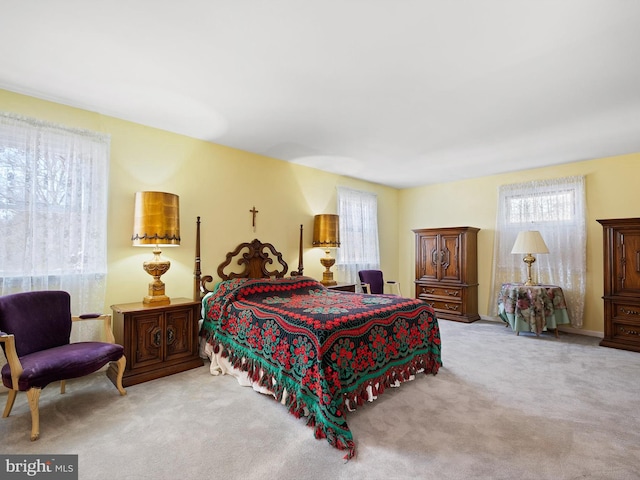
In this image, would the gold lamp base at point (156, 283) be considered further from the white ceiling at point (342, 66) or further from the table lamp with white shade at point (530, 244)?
the table lamp with white shade at point (530, 244)

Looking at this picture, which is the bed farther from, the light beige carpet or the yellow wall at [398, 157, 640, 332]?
the yellow wall at [398, 157, 640, 332]

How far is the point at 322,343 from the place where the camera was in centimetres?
215

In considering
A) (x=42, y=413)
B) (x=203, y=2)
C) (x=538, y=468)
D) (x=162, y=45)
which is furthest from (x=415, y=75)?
(x=42, y=413)

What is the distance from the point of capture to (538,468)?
1.72 m

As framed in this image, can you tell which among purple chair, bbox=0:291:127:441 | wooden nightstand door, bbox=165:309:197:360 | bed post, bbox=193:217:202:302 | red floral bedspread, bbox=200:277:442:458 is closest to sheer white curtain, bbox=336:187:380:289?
red floral bedspread, bbox=200:277:442:458

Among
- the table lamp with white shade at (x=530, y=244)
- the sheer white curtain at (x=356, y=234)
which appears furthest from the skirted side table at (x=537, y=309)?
the sheer white curtain at (x=356, y=234)

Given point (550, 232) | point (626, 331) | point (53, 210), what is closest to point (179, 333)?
point (53, 210)

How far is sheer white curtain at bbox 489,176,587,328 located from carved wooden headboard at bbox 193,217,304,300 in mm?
3441

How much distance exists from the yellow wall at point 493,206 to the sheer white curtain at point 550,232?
0.11m

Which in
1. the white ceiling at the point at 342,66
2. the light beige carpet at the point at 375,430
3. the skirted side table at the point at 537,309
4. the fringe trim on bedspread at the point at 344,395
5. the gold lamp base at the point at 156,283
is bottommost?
the light beige carpet at the point at 375,430

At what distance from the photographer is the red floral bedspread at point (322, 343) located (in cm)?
213

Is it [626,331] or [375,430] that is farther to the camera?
[626,331]

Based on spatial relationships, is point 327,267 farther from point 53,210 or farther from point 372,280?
point 53,210

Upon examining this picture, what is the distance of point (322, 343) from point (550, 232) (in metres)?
4.48
